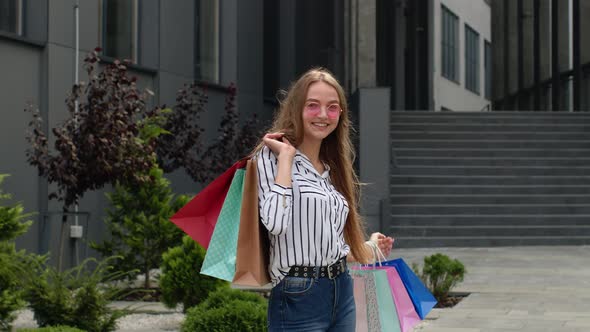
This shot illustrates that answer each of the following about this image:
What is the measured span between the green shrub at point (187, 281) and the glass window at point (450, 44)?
1625 inches

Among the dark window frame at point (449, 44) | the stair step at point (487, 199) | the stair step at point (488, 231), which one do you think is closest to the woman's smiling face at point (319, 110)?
the stair step at point (488, 231)

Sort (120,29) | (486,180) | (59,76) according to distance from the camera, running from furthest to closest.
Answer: (486,180) < (120,29) < (59,76)

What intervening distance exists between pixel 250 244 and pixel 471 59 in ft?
180

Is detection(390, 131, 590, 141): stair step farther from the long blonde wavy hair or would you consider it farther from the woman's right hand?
the woman's right hand

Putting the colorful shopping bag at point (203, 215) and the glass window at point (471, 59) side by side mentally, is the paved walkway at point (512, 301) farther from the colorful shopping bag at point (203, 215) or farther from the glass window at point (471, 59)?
the glass window at point (471, 59)

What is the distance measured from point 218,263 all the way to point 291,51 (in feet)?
73.3

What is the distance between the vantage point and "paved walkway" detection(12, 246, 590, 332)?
990 cm

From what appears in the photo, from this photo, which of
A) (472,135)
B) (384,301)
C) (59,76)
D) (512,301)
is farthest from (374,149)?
(384,301)

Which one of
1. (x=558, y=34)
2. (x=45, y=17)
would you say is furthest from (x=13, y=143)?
(x=558, y=34)

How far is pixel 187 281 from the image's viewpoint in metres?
10.4

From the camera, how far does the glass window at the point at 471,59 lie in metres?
55.8

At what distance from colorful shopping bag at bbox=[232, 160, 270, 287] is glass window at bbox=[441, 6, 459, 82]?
156 feet

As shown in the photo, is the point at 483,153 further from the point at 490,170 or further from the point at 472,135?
the point at 472,135

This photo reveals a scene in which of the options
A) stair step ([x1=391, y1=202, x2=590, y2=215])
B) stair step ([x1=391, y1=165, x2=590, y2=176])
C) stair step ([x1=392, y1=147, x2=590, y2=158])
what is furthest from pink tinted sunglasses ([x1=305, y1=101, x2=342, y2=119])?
stair step ([x1=392, y1=147, x2=590, y2=158])
